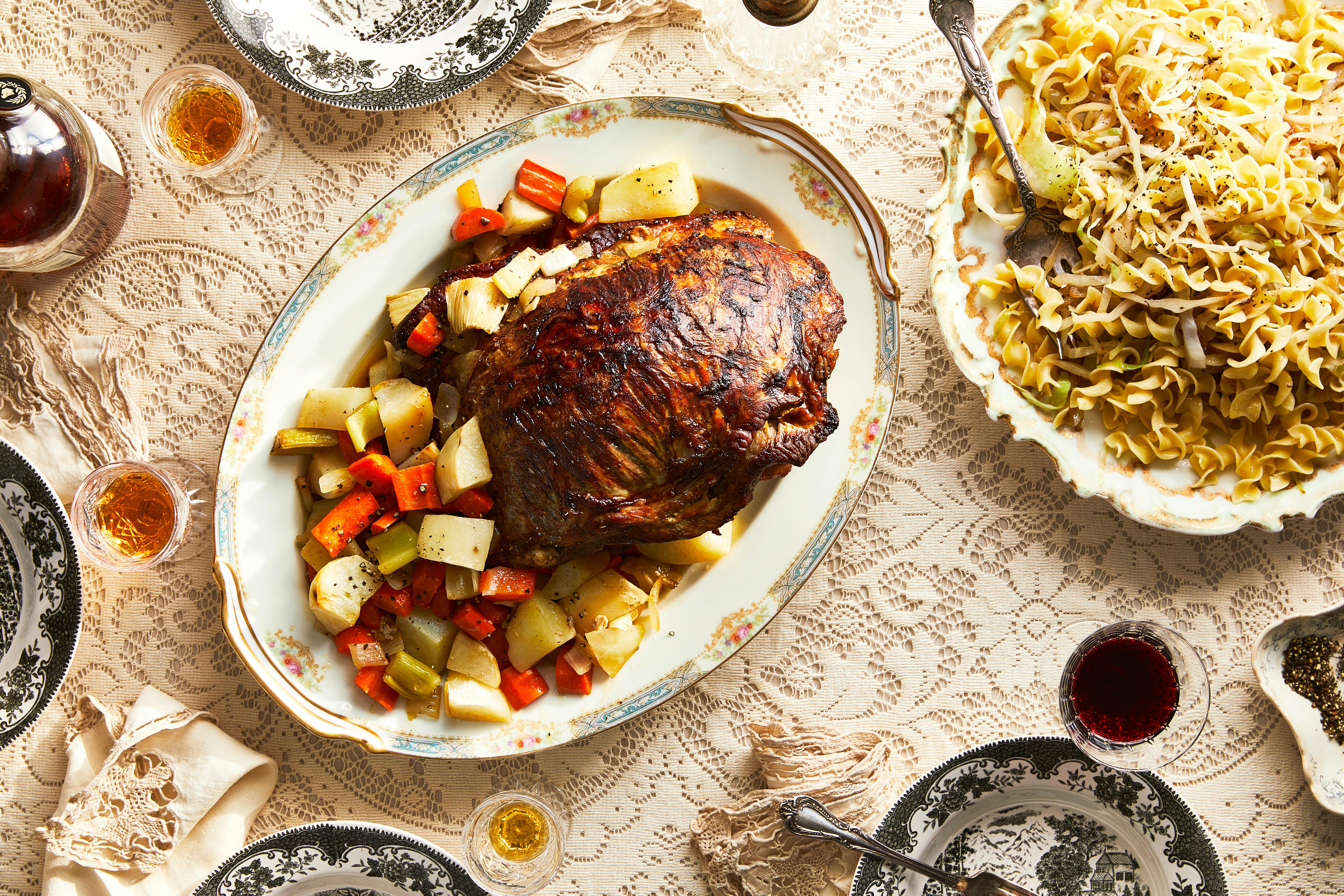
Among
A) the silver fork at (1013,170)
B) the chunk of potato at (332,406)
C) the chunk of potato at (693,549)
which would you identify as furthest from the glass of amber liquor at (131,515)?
the silver fork at (1013,170)

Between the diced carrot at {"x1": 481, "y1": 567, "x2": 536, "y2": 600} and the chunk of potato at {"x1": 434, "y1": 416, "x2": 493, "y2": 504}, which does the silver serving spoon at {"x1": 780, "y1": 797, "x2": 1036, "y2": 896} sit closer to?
the diced carrot at {"x1": 481, "y1": 567, "x2": 536, "y2": 600}

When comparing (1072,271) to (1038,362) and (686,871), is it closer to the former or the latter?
(1038,362)

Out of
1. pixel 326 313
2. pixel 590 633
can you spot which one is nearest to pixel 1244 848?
pixel 590 633

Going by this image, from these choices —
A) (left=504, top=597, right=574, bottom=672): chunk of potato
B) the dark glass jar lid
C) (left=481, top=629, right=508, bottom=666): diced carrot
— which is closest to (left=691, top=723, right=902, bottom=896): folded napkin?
(left=504, top=597, right=574, bottom=672): chunk of potato

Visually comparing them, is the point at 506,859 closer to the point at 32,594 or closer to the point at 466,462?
the point at 466,462

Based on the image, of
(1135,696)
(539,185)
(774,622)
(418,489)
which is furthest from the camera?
(774,622)

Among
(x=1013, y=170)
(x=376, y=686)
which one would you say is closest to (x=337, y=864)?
(x=376, y=686)
